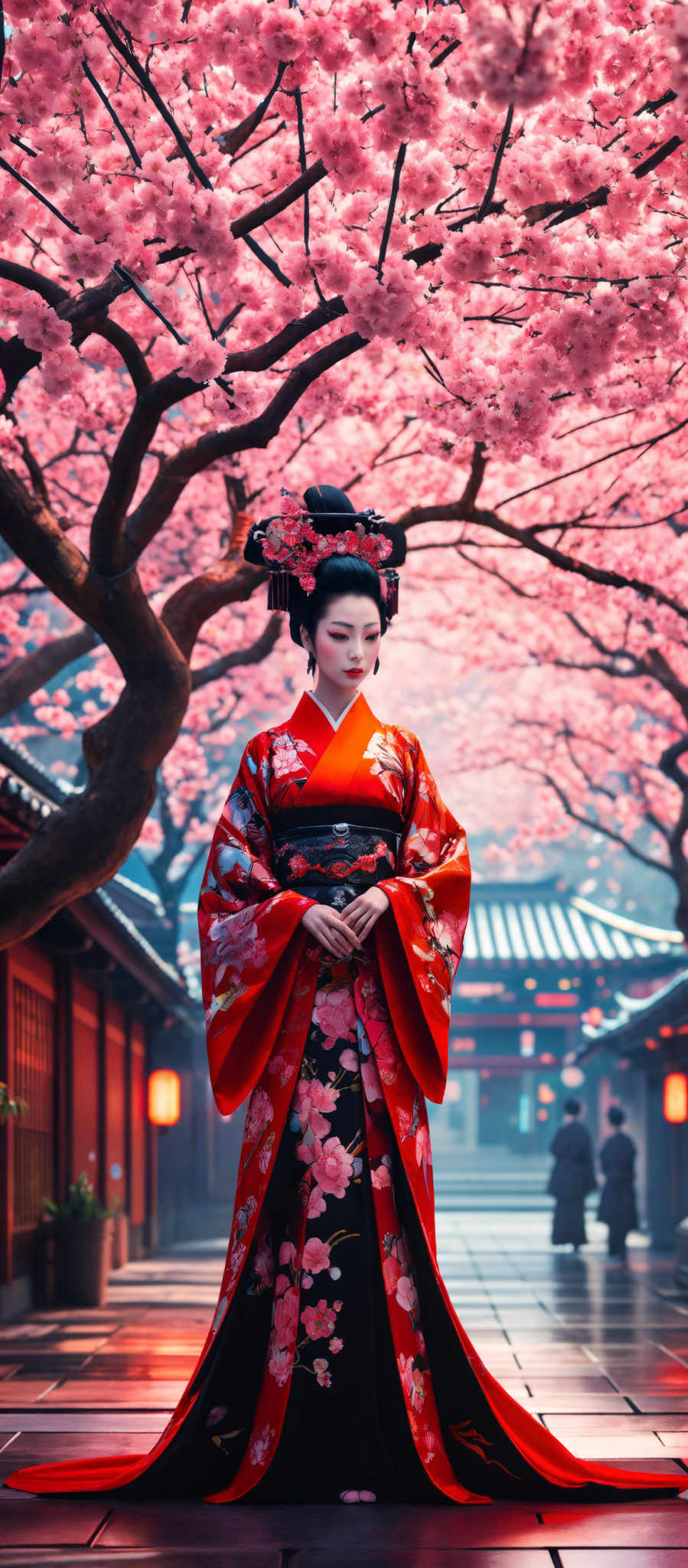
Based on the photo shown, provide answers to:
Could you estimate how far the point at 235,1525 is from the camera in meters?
3.64

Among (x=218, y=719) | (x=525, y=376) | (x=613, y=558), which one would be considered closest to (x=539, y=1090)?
(x=218, y=719)

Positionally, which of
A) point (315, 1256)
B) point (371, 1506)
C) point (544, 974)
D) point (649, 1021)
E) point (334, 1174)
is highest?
point (544, 974)

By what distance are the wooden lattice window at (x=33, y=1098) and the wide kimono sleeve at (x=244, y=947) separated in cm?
723

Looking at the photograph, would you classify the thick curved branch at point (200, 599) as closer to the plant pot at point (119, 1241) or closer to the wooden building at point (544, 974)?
the plant pot at point (119, 1241)

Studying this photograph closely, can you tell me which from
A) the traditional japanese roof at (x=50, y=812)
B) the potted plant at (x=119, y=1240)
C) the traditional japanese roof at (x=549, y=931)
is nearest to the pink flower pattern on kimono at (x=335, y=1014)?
the traditional japanese roof at (x=50, y=812)

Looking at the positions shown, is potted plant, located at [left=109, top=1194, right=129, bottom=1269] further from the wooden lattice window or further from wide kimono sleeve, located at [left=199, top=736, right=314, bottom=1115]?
wide kimono sleeve, located at [left=199, top=736, right=314, bottom=1115]

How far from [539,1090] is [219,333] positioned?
3847 cm

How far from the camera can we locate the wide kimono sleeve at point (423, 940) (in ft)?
13.8

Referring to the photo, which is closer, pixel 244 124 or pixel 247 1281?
pixel 247 1281

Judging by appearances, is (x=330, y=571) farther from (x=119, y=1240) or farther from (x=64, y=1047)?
(x=119, y=1240)

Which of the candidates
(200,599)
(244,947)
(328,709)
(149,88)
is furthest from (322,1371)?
(200,599)

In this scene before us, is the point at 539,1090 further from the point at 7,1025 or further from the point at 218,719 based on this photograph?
the point at 7,1025

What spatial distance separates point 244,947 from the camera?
169 inches

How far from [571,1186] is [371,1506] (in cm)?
1532
